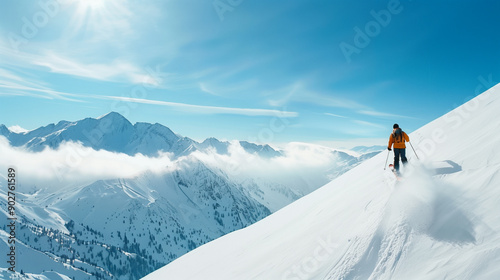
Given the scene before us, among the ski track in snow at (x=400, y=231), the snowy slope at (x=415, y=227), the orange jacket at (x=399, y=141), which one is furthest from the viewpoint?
the orange jacket at (x=399, y=141)

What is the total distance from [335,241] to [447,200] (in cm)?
434

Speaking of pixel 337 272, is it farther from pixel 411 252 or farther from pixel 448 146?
pixel 448 146

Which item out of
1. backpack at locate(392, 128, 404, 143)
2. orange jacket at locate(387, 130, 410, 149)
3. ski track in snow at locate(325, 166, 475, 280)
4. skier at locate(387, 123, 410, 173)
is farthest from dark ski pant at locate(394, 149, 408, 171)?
ski track in snow at locate(325, 166, 475, 280)

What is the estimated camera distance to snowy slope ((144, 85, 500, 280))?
822 cm

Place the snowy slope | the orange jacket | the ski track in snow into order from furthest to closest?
1. the orange jacket
2. the ski track in snow
3. the snowy slope

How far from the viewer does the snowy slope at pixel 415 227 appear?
8.22 meters

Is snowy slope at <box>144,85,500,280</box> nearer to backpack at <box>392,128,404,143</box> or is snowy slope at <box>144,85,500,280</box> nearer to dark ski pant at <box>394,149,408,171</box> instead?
dark ski pant at <box>394,149,408,171</box>

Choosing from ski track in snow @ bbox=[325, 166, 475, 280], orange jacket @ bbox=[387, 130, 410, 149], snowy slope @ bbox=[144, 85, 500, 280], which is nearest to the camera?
A: snowy slope @ bbox=[144, 85, 500, 280]

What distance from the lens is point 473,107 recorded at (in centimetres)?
1766

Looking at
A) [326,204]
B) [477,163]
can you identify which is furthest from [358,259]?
[326,204]

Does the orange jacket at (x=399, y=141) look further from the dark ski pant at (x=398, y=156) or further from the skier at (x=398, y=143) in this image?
the dark ski pant at (x=398, y=156)

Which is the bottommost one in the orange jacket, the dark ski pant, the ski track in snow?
the ski track in snow

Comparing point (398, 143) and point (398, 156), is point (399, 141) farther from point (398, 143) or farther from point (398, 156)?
point (398, 156)

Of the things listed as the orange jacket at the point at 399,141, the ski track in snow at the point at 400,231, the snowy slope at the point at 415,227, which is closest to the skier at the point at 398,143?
the orange jacket at the point at 399,141
